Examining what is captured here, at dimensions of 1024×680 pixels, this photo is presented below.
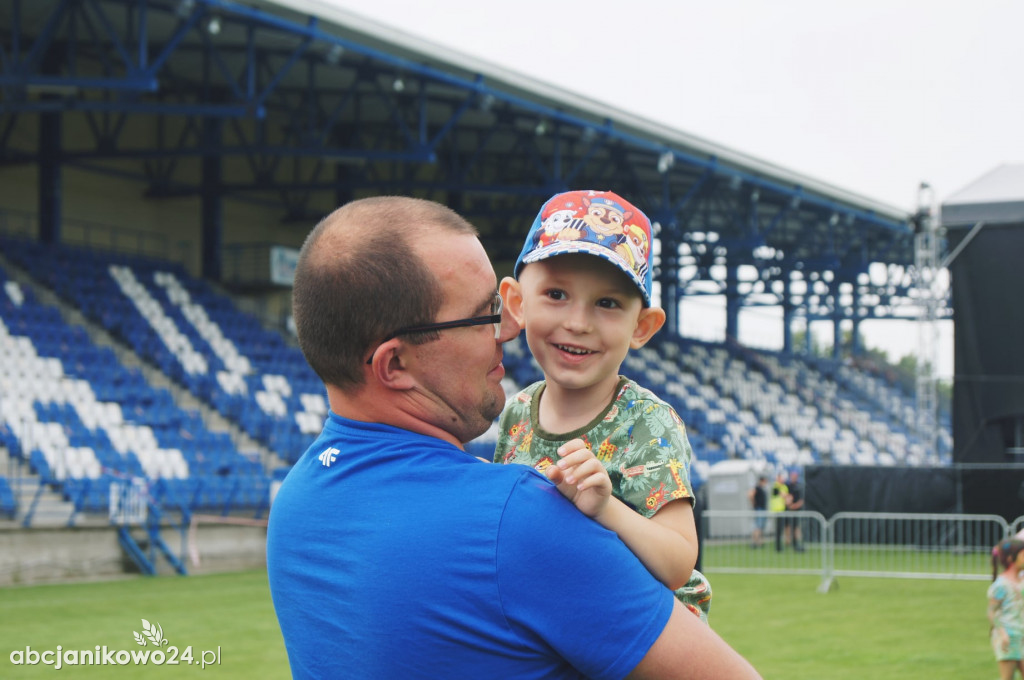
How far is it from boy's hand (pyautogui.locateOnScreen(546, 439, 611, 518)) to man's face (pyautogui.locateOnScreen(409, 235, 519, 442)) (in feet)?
0.55

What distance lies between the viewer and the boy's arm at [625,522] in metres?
1.73

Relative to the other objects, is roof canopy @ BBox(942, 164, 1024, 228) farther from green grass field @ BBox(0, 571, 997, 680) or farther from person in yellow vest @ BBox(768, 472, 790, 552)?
green grass field @ BBox(0, 571, 997, 680)

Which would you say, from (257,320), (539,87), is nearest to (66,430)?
(257,320)

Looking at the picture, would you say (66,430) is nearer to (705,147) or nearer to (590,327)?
(590,327)

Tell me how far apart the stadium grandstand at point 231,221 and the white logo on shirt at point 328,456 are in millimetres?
14795

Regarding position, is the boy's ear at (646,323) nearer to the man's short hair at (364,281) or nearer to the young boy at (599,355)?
the young boy at (599,355)

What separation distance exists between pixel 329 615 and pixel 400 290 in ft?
1.70

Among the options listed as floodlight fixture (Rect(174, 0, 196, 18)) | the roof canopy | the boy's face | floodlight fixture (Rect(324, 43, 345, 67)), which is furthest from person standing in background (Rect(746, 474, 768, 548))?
the boy's face

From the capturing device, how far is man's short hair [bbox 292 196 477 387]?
180 cm

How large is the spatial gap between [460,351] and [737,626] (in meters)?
10.9

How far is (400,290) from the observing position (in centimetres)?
181

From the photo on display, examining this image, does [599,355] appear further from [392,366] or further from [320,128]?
[320,128]

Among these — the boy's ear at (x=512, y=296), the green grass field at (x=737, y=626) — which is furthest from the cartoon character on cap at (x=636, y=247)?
the green grass field at (x=737, y=626)

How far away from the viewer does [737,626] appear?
12094mm
